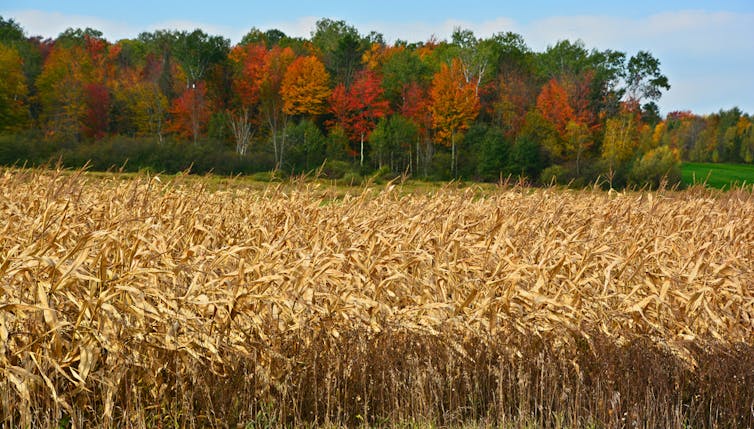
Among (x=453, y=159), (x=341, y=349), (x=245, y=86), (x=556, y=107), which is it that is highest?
(x=245, y=86)

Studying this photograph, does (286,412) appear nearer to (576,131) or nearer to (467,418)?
(467,418)

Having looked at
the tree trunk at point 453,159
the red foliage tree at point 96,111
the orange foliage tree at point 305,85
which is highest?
the orange foliage tree at point 305,85

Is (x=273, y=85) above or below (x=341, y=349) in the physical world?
above

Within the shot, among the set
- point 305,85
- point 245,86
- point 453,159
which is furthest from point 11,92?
point 453,159

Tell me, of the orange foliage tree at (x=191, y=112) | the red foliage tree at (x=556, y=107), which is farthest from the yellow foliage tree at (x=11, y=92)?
the red foliage tree at (x=556, y=107)

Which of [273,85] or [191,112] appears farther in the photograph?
[273,85]

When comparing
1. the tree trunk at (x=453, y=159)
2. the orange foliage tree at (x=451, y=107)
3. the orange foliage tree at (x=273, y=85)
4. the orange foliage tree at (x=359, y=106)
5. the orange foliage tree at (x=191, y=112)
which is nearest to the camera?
the tree trunk at (x=453, y=159)

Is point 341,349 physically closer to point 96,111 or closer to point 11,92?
point 11,92

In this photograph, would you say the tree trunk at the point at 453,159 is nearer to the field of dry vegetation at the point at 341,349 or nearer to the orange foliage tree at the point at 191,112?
the orange foliage tree at the point at 191,112

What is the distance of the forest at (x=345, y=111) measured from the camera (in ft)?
108

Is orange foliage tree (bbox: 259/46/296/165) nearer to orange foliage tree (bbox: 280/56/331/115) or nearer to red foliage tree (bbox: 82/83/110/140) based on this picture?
orange foliage tree (bbox: 280/56/331/115)

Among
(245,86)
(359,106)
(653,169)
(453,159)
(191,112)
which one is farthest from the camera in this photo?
(245,86)

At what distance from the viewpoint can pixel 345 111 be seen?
37.5 meters

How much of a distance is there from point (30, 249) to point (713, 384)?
429cm
